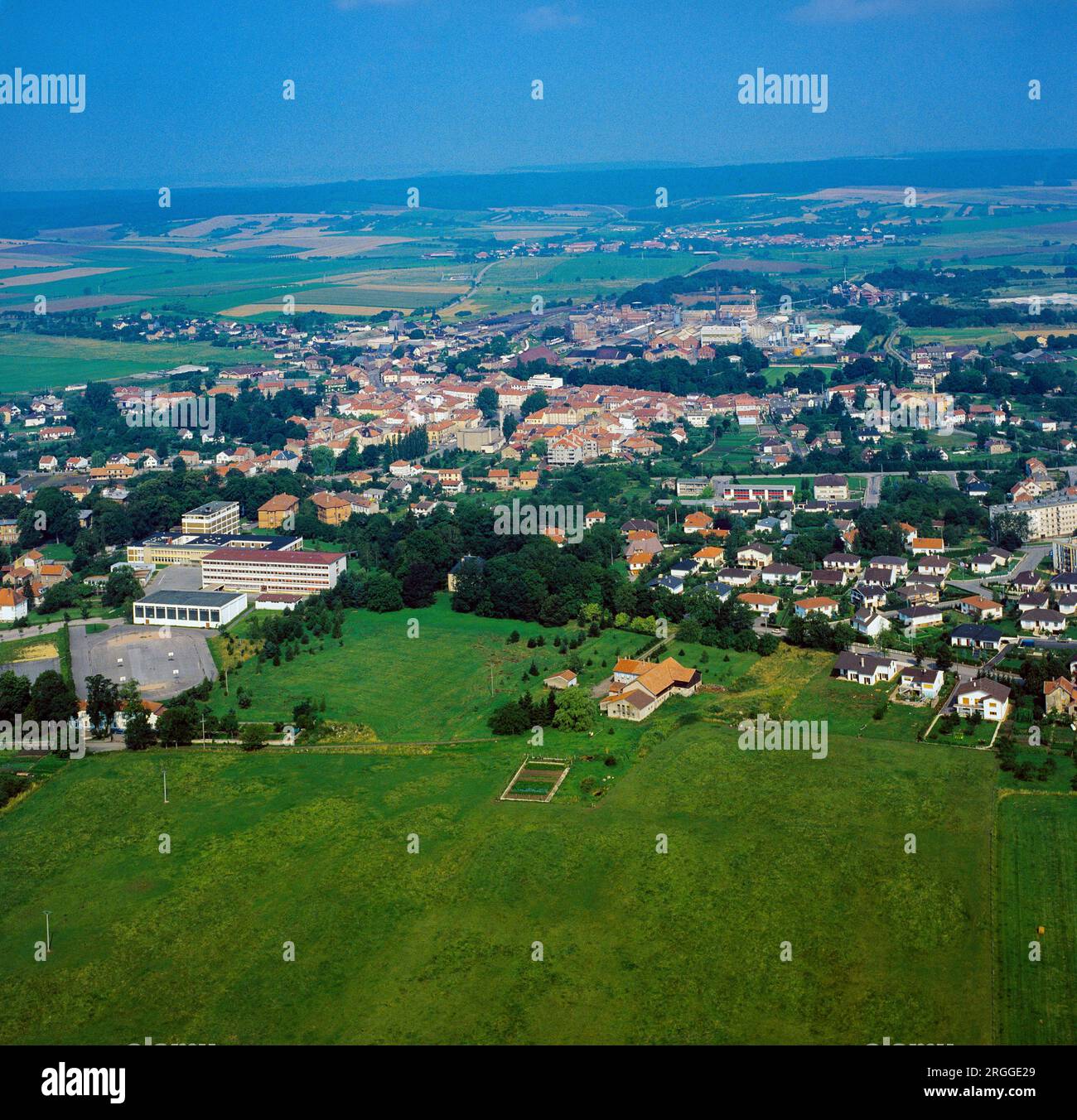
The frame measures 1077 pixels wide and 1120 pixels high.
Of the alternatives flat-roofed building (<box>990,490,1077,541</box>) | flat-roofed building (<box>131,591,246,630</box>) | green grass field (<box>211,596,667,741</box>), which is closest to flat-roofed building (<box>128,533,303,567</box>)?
flat-roofed building (<box>131,591,246,630</box>)

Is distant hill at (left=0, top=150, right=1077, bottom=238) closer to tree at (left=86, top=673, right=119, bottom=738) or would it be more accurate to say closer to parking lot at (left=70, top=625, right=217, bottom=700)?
parking lot at (left=70, top=625, right=217, bottom=700)

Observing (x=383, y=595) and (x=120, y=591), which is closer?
(x=383, y=595)

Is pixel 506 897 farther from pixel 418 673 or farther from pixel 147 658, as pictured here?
pixel 147 658

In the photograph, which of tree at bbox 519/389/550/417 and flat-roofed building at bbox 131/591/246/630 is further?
tree at bbox 519/389/550/417

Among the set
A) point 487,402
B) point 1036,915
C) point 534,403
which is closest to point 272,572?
point 1036,915

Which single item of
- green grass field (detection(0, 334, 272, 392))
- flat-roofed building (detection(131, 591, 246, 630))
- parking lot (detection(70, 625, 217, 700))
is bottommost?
parking lot (detection(70, 625, 217, 700))

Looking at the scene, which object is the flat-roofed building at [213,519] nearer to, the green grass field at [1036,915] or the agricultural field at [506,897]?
the agricultural field at [506,897]
